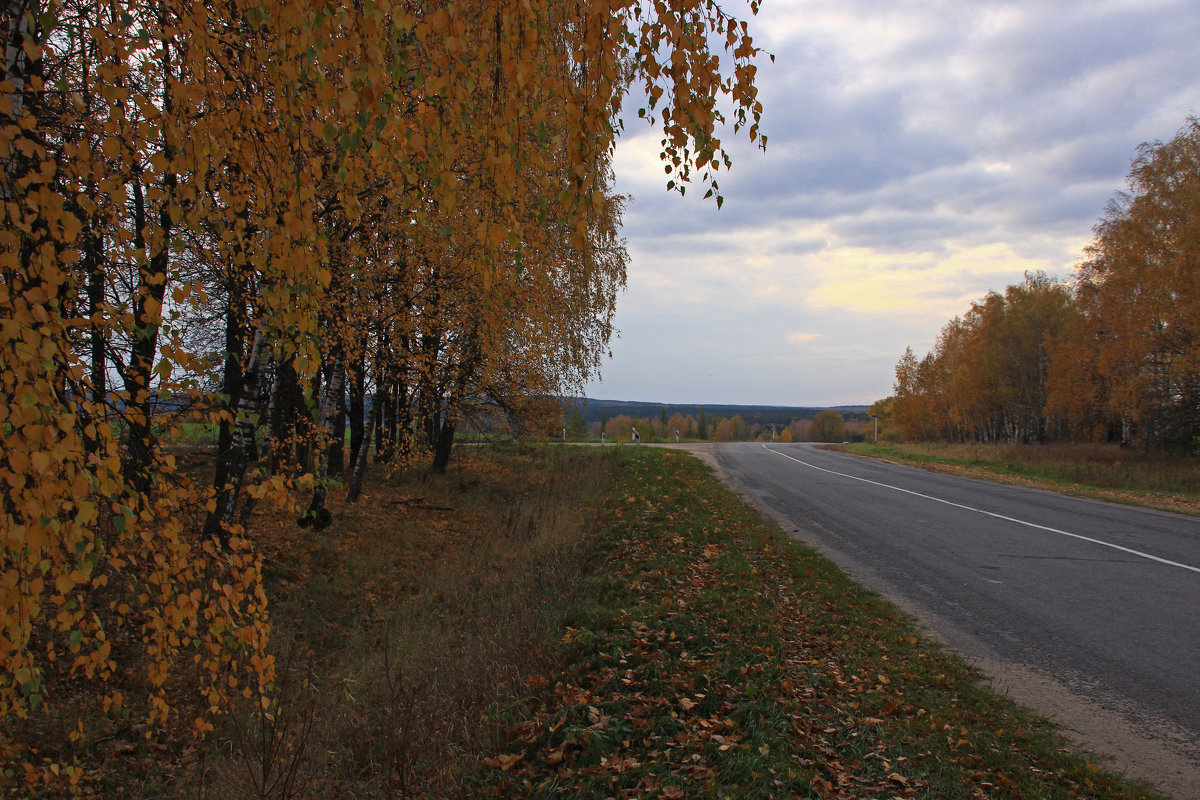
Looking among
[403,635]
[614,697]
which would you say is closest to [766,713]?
[614,697]

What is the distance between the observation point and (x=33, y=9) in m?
2.52

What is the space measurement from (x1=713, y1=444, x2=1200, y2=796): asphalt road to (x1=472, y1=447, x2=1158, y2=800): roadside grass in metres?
0.48

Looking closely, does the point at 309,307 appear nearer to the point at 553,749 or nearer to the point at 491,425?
the point at 553,749

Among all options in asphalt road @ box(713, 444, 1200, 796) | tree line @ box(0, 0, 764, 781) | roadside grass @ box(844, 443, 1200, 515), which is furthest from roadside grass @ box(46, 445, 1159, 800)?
roadside grass @ box(844, 443, 1200, 515)

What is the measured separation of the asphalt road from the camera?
14.4 ft

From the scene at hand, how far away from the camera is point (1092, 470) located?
19344mm

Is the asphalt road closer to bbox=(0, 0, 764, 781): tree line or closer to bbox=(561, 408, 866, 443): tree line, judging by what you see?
bbox=(0, 0, 764, 781): tree line

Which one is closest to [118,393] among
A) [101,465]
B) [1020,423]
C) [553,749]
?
[101,465]

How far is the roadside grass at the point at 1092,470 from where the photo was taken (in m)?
15.1

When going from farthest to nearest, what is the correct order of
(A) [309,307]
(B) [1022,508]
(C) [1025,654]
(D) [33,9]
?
(B) [1022,508] < (C) [1025,654] < (A) [309,307] < (D) [33,9]

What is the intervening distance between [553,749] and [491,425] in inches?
509

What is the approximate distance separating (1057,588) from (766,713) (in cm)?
483

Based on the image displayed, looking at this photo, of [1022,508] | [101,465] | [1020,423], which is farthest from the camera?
[1020,423]

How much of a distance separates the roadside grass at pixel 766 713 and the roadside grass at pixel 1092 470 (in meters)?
11.6
